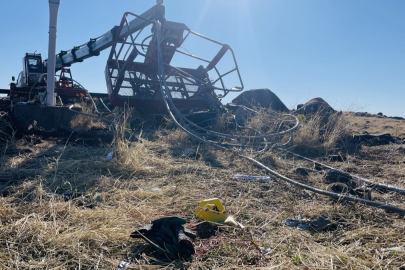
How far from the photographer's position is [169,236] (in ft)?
6.09

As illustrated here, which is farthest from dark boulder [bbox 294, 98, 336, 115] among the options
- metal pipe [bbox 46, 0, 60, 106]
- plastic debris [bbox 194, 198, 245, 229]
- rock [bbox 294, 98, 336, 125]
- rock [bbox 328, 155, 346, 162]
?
metal pipe [bbox 46, 0, 60, 106]

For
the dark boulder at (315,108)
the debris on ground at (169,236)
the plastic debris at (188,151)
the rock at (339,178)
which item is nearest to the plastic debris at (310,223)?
the debris on ground at (169,236)

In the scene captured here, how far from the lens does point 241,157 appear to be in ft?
14.4

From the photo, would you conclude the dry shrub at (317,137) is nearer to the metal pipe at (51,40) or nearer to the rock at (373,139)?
the rock at (373,139)

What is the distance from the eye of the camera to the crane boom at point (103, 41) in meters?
7.50

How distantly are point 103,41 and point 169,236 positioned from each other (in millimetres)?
9579

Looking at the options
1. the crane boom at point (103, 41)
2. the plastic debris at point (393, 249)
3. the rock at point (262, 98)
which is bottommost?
the plastic debris at point (393, 249)

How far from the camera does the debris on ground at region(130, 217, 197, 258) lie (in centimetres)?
174

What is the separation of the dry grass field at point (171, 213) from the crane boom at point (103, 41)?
4.79 meters

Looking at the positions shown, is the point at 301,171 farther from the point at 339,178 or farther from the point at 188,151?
the point at 188,151

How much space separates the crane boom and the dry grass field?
4.79m

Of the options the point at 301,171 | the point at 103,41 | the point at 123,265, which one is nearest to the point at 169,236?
the point at 123,265

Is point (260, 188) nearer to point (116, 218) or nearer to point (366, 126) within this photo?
point (116, 218)

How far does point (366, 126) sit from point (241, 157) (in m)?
8.22
